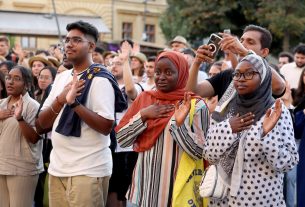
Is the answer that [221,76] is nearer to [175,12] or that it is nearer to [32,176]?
[32,176]

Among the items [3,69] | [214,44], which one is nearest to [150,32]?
[3,69]

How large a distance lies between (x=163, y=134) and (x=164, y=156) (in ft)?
0.52

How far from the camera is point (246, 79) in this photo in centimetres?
415

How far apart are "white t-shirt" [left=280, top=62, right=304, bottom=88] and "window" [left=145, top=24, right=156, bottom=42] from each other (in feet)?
127

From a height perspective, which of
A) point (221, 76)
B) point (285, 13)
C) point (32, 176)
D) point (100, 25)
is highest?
point (285, 13)

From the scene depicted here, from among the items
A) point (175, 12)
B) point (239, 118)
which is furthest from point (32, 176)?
point (175, 12)

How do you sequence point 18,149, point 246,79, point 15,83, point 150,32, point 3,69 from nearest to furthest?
point 246,79
point 18,149
point 15,83
point 3,69
point 150,32

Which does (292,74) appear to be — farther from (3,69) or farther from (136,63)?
(3,69)

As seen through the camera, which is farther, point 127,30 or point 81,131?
point 127,30

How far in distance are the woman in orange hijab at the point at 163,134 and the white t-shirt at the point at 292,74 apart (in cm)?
558

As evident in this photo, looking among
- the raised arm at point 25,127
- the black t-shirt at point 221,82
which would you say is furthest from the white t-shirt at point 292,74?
the raised arm at point 25,127

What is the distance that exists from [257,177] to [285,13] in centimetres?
2576

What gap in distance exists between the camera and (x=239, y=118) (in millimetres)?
4133

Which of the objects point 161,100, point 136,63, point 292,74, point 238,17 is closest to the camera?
point 161,100
